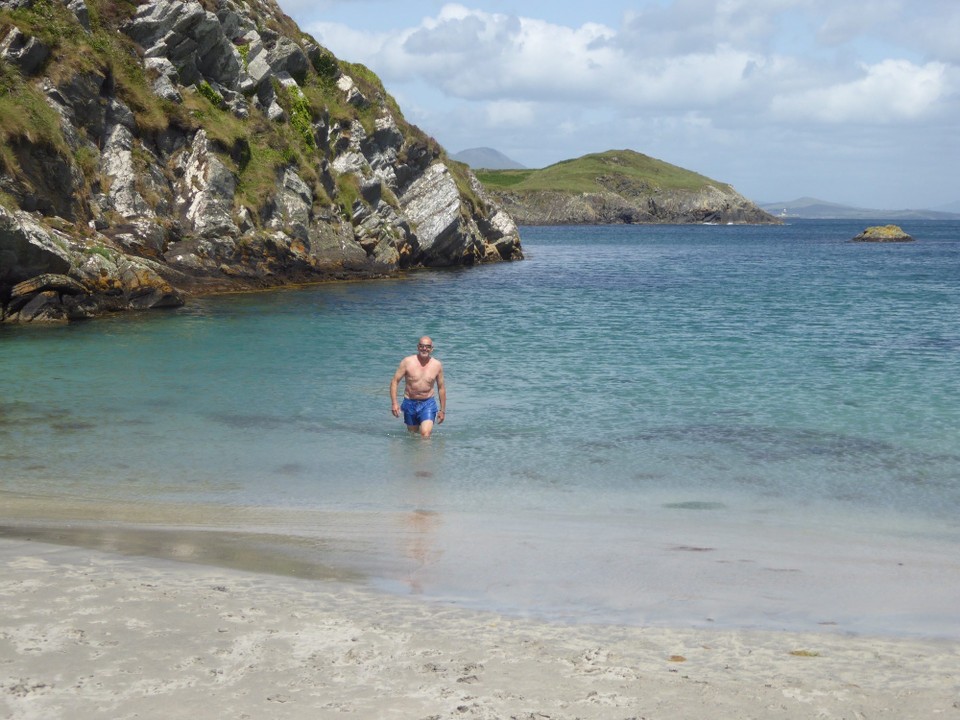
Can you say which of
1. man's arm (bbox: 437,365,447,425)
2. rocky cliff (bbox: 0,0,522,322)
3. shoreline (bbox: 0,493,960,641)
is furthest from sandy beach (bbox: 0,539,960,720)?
rocky cliff (bbox: 0,0,522,322)

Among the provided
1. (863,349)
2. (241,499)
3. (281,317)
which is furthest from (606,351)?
(241,499)

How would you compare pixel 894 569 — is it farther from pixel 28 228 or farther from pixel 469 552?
pixel 28 228

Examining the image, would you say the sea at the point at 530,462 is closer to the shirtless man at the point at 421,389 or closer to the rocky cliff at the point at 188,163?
the shirtless man at the point at 421,389

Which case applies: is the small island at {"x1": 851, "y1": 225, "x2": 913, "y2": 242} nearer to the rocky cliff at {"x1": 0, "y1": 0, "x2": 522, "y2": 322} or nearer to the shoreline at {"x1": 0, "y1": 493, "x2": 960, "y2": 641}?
the rocky cliff at {"x1": 0, "y1": 0, "x2": 522, "y2": 322}

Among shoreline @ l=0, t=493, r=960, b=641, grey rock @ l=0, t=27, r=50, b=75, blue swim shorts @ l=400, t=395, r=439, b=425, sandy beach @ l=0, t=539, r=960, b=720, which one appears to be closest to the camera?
sandy beach @ l=0, t=539, r=960, b=720

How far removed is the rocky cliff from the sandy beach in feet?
77.2

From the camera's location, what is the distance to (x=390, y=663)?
6410 mm

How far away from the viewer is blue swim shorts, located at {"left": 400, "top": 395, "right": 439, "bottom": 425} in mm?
15625

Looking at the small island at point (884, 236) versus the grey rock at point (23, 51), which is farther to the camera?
the small island at point (884, 236)

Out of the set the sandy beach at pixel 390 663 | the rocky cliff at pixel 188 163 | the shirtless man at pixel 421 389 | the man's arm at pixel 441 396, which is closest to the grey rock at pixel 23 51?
the rocky cliff at pixel 188 163

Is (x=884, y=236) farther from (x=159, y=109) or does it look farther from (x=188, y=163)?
(x=159, y=109)

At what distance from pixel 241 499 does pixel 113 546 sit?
2583 mm

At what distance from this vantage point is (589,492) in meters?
12.6

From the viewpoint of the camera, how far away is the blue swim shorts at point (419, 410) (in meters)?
15.6
